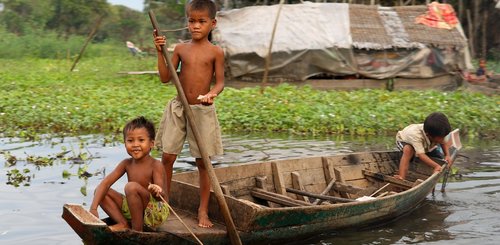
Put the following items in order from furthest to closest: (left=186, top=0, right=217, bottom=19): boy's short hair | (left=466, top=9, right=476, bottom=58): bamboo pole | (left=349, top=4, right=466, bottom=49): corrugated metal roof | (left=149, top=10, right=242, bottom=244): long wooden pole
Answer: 1. (left=466, top=9, right=476, bottom=58): bamboo pole
2. (left=349, top=4, right=466, bottom=49): corrugated metal roof
3. (left=186, top=0, right=217, bottom=19): boy's short hair
4. (left=149, top=10, right=242, bottom=244): long wooden pole

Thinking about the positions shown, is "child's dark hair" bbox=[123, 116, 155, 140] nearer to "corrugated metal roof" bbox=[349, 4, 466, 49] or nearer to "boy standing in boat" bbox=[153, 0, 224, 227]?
"boy standing in boat" bbox=[153, 0, 224, 227]

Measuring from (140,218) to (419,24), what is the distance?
36.0 ft

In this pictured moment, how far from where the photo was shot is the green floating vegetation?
1090cm

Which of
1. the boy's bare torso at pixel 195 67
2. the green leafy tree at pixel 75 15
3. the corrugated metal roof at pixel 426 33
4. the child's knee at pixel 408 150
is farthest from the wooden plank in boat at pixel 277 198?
the green leafy tree at pixel 75 15

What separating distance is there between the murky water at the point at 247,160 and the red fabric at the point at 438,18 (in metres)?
4.66

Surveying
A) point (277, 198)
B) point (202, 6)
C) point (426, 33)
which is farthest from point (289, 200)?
point (426, 33)

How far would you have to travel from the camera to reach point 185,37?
56.9 ft

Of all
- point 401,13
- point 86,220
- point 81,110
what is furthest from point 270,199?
point 401,13

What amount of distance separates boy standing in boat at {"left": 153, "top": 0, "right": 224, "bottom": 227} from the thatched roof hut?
9.16 meters

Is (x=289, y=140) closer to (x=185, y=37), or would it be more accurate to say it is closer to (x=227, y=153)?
(x=227, y=153)

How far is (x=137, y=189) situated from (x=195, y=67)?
3.14 feet

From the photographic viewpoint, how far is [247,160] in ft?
30.2

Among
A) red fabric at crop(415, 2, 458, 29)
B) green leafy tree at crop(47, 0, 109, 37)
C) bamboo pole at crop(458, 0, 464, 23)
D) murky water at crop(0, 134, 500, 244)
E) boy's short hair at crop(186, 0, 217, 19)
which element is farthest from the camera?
green leafy tree at crop(47, 0, 109, 37)

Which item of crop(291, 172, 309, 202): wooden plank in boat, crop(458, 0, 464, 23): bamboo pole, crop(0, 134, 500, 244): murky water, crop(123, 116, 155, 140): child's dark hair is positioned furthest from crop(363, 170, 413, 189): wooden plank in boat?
crop(458, 0, 464, 23): bamboo pole
